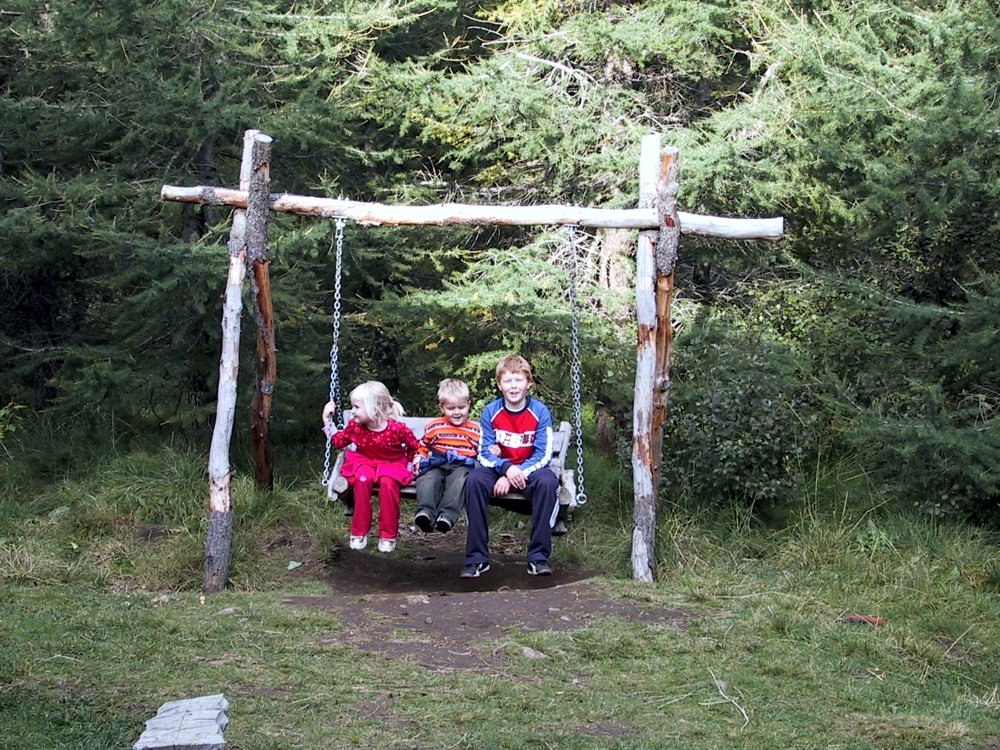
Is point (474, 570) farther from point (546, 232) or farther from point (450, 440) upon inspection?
point (546, 232)

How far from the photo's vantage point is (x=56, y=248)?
1031 cm

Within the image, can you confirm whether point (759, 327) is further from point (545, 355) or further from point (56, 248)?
point (56, 248)

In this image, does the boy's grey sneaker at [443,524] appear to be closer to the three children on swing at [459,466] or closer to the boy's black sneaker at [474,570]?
the three children on swing at [459,466]

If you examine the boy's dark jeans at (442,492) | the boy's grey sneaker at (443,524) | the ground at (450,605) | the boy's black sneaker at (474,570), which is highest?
the boy's dark jeans at (442,492)

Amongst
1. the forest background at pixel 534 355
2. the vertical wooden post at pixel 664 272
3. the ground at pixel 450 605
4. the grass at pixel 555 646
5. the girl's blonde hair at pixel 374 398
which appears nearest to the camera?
the grass at pixel 555 646

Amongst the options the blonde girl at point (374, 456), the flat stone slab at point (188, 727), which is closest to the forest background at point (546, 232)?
the blonde girl at point (374, 456)

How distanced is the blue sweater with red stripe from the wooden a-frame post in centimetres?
59

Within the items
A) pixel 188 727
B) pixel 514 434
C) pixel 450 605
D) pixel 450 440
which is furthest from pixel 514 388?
pixel 188 727

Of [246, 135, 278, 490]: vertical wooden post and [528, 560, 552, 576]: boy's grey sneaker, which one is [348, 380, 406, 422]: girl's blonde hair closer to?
[246, 135, 278, 490]: vertical wooden post

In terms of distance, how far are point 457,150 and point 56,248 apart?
4.33 meters

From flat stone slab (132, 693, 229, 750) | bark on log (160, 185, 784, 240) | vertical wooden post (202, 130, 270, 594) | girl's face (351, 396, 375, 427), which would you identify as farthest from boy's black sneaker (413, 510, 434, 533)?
flat stone slab (132, 693, 229, 750)

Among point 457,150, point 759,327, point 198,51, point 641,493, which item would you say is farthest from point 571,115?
point 641,493

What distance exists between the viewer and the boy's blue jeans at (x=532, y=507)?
7.41 meters

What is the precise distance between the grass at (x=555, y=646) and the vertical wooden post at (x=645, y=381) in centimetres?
26
